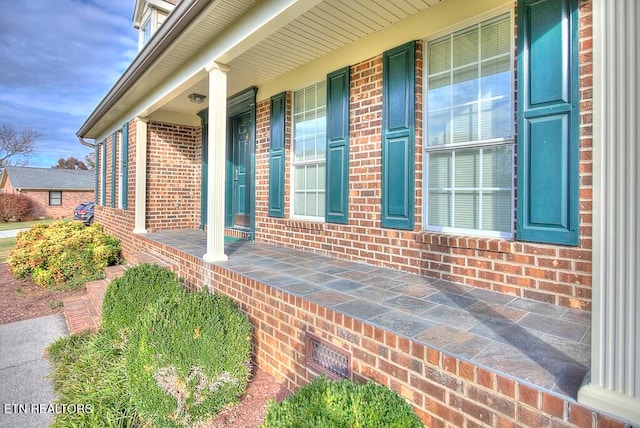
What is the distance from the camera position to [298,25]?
3650 millimetres

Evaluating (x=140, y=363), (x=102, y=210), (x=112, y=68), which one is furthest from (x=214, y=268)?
(x=112, y=68)

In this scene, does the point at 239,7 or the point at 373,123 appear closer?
the point at 239,7

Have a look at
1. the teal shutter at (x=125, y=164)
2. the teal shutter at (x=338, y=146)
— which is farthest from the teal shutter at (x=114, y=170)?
the teal shutter at (x=338, y=146)

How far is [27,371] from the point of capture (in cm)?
332

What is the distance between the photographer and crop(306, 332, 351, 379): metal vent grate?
216 cm

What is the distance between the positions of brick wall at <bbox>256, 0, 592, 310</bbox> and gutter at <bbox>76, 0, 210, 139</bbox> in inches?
67.1

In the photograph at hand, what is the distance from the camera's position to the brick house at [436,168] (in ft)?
4.08

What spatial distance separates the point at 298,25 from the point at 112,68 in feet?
172

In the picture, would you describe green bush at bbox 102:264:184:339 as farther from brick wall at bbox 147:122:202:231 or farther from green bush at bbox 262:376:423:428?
brick wall at bbox 147:122:202:231

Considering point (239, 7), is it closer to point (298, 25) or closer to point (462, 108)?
point (298, 25)

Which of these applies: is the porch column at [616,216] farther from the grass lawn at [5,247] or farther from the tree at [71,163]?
the tree at [71,163]

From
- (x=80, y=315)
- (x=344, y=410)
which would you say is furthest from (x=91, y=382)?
(x=344, y=410)

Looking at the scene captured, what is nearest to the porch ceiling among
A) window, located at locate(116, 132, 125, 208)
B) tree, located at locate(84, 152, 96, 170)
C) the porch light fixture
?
the porch light fixture

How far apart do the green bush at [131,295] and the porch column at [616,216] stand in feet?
10.1
